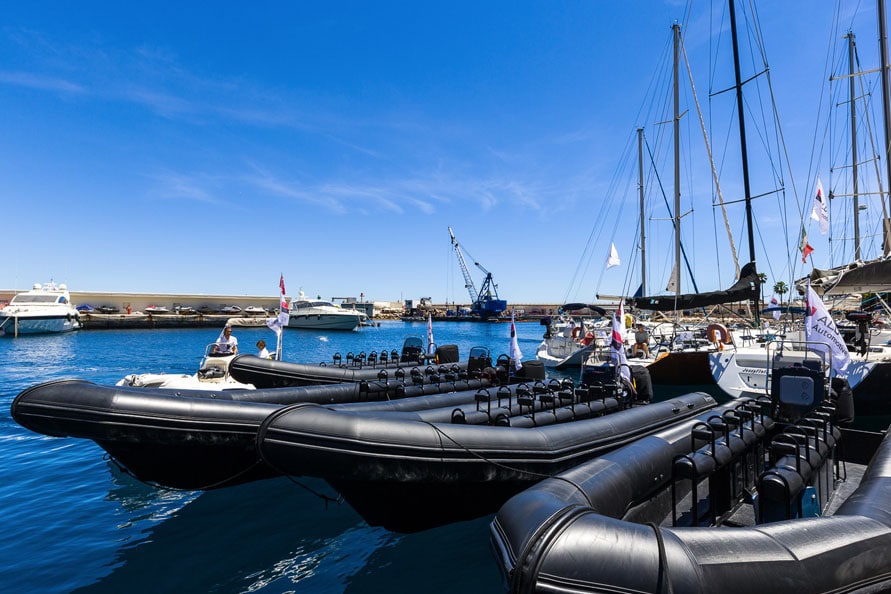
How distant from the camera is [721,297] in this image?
1634cm

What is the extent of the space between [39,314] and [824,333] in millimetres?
65704

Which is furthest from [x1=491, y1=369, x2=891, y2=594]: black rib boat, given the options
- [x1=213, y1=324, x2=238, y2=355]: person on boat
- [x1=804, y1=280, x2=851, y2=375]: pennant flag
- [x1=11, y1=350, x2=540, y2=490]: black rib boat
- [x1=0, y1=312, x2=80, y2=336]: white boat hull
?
[x1=0, y1=312, x2=80, y2=336]: white boat hull

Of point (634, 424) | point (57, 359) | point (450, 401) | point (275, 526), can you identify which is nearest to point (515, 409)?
point (450, 401)

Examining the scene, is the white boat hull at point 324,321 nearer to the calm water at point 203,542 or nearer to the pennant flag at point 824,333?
the calm water at point 203,542

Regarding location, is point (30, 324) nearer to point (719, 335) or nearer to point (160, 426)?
point (160, 426)

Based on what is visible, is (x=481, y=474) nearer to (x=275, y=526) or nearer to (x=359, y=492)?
(x=359, y=492)

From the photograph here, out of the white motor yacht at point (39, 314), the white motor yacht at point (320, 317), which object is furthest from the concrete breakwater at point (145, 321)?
the white motor yacht at point (320, 317)

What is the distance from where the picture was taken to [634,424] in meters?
8.19

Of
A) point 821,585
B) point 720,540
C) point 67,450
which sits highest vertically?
point 720,540

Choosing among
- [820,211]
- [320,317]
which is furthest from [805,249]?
[320,317]

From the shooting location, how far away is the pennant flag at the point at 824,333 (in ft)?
31.0

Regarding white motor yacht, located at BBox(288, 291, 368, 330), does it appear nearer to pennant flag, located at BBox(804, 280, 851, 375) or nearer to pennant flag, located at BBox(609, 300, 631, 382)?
pennant flag, located at BBox(609, 300, 631, 382)

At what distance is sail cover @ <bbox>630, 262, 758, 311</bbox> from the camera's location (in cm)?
1576

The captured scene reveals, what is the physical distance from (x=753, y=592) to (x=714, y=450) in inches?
110
